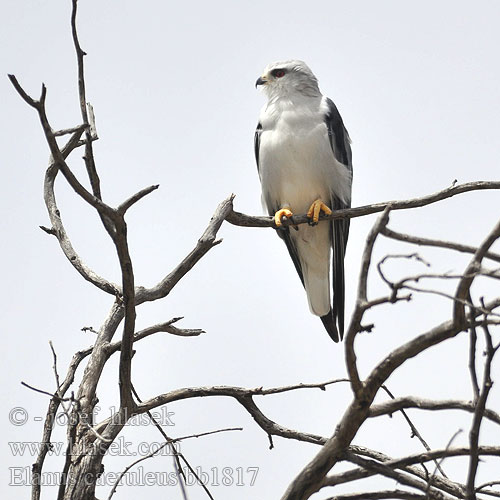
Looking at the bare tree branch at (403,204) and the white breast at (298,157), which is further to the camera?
the white breast at (298,157)

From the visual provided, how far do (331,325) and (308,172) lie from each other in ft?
3.95

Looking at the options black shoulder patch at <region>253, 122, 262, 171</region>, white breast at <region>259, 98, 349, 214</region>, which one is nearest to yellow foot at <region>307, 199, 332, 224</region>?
white breast at <region>259, 98, 349, 214</region>

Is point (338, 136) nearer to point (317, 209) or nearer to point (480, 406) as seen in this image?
point (317, 209)

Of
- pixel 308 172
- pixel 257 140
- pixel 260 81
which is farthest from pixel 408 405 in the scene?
pixel 260 81

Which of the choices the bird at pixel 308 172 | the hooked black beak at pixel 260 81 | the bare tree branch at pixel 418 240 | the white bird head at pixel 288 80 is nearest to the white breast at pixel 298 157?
the bird at pixel 308 172

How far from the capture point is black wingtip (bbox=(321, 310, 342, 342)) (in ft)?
20.9

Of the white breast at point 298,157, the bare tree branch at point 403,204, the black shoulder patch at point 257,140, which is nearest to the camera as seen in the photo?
the bare tree branch at point 403,204

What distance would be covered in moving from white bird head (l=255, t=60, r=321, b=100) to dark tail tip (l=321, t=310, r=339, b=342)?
1.67 metres

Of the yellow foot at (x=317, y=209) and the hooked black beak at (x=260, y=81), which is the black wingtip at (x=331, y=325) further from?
the hooked black beak at (x=260, y=81)

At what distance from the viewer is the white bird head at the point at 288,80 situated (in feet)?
20.8

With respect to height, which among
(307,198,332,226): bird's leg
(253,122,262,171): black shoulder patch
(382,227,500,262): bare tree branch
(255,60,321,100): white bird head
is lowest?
(382,227,500,262): bare tree branch

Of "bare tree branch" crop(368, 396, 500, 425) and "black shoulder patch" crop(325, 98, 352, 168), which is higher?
"black shoulder patch" crop(325, 98, 352, 168)

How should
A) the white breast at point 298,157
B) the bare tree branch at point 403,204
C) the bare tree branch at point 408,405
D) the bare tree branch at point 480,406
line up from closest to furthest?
the bare tree branch at point 480,406
the bare tree branch at point 408,405
the bare tree branch at point 403,204
the white breast at point 298,157

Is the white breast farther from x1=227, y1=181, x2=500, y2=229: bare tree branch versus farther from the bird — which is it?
x1=227, y1=181, x2=500, y2=229: bare tree branch
